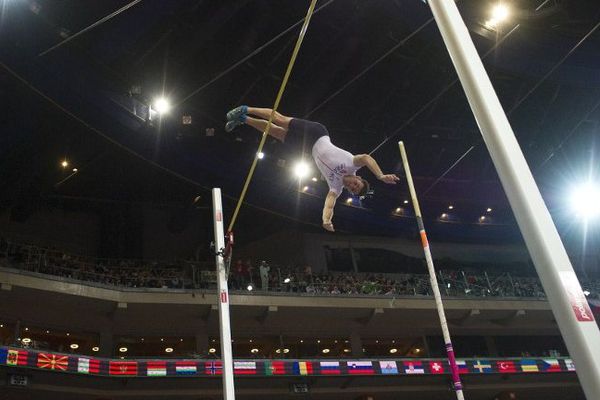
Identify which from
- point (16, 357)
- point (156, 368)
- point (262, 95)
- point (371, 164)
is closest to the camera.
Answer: point (371, 164)

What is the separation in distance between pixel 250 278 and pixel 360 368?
4585 mm

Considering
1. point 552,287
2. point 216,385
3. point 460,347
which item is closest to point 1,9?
point 216,385

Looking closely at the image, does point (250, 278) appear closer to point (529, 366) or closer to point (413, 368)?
point (413, 368)

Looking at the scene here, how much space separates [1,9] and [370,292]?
551 inches

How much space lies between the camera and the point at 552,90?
21766mm

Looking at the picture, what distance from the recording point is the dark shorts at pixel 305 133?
7545mm

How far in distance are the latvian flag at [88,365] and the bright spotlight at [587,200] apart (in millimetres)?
17592

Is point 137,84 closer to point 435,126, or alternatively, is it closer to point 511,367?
point 435,126

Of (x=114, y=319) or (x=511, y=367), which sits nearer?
(x=114, y=319)

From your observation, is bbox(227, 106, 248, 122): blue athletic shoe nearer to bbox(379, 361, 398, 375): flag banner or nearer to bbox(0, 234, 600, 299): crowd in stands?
bbox(0, 234, 600, 299): crowd in stands

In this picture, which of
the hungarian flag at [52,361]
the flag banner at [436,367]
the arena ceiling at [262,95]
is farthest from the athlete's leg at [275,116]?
the flag banner at [436,367]

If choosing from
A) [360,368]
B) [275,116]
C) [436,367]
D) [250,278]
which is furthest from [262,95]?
[275,116]

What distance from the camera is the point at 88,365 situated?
1577 cm

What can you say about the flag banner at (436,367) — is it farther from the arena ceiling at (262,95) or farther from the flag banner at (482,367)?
the arena ceiling at (262,95)
